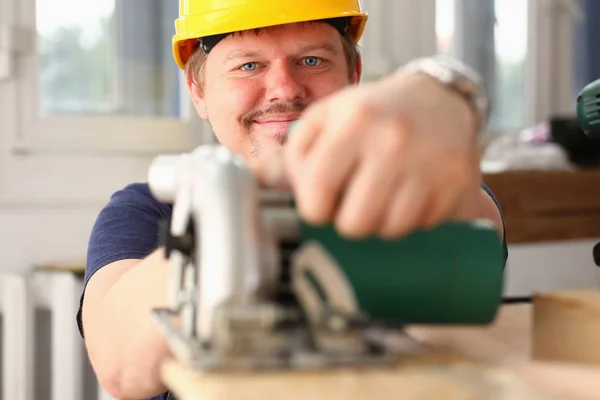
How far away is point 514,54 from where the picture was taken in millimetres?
3379

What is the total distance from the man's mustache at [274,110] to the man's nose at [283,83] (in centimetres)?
1

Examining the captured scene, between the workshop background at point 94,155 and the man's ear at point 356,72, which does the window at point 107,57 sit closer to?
the workshop background at point 94,155

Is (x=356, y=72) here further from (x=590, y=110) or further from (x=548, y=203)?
(x=548, y=203)

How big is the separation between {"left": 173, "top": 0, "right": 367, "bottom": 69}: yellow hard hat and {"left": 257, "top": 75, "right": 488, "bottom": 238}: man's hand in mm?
839

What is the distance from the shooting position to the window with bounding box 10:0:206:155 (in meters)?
2.04

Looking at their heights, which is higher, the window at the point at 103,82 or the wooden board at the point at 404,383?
the window at the point at 103,82

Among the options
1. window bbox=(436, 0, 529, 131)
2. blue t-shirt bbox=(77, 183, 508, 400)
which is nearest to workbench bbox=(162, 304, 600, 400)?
blue t-shirt bbox=(77, 183, 508, 400)

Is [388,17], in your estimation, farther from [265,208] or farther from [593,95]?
[265,208]

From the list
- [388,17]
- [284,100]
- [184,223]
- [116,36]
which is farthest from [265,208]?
[388,17]

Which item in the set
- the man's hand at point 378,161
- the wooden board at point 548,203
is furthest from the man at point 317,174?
the wooden board at point 548,203

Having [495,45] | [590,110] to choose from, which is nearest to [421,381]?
[590,110]

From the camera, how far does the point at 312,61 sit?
1486 mm

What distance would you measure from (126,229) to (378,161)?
→ 699 mm

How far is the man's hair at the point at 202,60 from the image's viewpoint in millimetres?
1524
